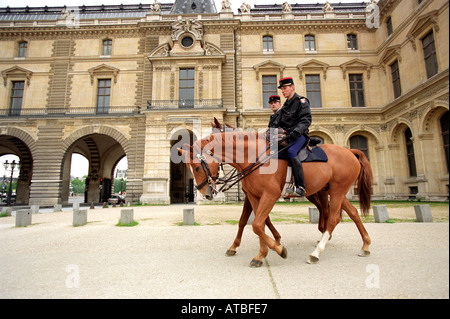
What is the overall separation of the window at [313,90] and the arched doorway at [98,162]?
78.9 feet

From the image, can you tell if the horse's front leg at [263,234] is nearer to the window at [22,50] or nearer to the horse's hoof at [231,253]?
the horse's hoof at [231,253]

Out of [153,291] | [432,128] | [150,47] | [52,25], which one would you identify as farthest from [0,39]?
[432,128]

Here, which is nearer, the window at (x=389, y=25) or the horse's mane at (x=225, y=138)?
the horse's mane at (x=225, y=138)

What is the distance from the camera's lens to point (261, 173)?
3.78 metres

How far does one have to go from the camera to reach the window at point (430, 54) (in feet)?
55.6

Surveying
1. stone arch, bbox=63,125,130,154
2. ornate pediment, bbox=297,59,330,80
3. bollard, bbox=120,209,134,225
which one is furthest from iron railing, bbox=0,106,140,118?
ornate pediment, bbox=297,59,330,80

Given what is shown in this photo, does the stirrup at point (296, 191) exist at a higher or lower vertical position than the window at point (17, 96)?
lower

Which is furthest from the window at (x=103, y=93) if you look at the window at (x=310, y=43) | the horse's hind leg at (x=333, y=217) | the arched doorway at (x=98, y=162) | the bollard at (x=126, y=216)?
the horse's hind leg at (x=333, y=217)

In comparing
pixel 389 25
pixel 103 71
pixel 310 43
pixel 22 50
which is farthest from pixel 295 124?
pixel 22 50

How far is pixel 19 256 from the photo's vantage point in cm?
429

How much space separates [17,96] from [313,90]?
103ft

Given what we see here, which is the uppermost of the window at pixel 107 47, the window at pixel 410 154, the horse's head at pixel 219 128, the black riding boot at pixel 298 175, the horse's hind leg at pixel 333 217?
the window at pixel 107 47

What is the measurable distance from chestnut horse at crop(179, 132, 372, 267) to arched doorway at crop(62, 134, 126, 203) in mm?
28598

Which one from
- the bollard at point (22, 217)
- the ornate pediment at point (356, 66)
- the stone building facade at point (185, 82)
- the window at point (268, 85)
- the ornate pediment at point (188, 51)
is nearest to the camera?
the bollard at point (22, 217)
